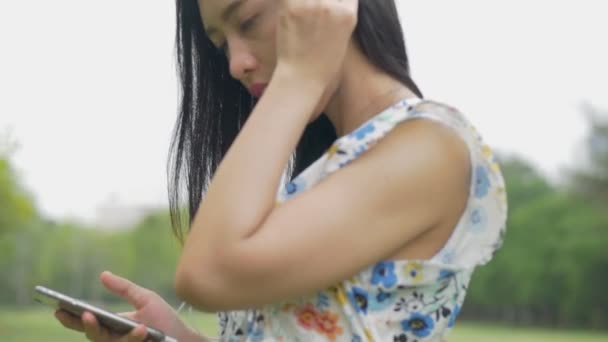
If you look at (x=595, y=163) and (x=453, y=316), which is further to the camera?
(x=595, y=163)

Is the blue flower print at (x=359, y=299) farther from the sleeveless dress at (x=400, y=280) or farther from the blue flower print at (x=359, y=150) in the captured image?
the blue flower print at (x=359, y=150)

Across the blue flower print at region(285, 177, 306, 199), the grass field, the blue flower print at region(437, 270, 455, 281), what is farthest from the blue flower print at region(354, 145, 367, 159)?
the grass field

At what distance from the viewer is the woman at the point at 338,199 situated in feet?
4.95

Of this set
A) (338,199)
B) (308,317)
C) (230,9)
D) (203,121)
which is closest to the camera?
(338,199)

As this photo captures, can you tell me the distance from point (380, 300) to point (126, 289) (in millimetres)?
503

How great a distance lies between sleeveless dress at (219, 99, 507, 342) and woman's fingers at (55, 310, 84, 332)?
279mm

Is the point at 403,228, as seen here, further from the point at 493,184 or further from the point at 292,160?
the point at 292,160

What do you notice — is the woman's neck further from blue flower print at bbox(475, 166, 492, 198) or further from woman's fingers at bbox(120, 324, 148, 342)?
woman's fingers at bbox(120, 324, 148, 342)

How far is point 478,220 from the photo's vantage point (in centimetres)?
169

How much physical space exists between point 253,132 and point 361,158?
166mm

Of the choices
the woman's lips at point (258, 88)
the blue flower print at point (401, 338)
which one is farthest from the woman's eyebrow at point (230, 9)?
the blue flower print at point (401, 338)

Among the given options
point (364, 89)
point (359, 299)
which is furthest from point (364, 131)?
point (359, 299)

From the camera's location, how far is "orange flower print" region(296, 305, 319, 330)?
164 cm

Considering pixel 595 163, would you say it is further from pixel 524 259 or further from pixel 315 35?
pixel 315 35
